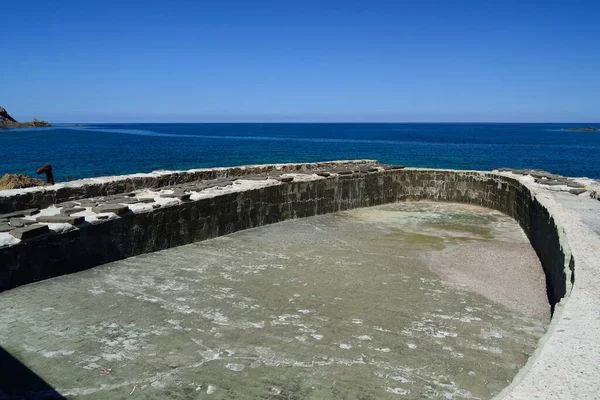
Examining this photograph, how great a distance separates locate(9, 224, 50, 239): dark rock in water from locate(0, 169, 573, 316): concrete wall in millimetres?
87

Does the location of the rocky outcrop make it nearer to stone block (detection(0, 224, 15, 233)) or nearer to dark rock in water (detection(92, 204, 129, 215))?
dark rock in water (detection(92, 204, 129, 215))

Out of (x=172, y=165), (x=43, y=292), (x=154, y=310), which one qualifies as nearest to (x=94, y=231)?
(x=43, y=292)

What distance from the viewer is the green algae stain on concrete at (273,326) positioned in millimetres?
4211

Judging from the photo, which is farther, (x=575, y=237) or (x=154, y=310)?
(x=575, y=237)

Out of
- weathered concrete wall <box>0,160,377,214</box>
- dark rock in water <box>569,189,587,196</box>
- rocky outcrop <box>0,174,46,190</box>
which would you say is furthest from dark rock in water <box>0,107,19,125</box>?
dark rock in water <box>569,189,587,196</box>

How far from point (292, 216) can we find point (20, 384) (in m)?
7.93

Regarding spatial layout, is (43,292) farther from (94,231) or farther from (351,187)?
(351,187)

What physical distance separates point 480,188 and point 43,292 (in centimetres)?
1154

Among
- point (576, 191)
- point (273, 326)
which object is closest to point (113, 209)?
point (273, 326)

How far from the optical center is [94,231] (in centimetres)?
716

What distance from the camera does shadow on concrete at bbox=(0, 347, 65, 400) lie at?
3914 mm

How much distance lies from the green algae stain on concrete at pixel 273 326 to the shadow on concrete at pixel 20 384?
95 millimetres

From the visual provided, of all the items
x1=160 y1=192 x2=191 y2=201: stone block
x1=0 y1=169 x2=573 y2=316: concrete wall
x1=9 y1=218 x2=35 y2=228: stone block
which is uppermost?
x1=160 y1=192 x2=191 y2=201: stone block

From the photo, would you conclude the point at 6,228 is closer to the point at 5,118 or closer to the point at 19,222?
the point at 19,222
